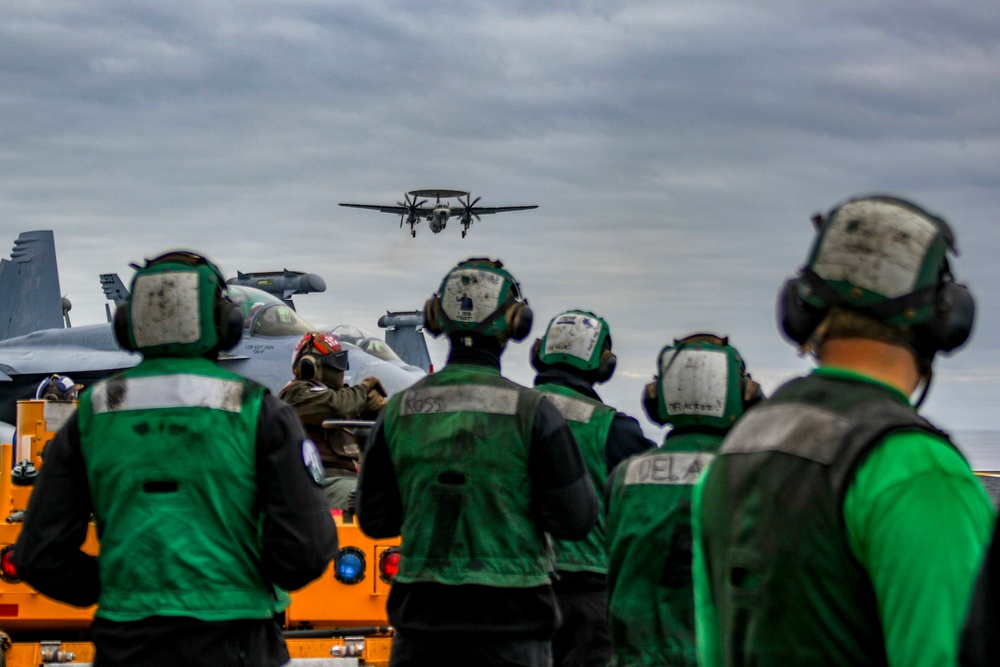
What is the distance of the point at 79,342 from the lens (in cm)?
2603

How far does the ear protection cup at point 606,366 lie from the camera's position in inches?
281

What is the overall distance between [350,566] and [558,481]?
7.77 feet

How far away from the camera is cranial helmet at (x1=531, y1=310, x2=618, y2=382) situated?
23.1 ft

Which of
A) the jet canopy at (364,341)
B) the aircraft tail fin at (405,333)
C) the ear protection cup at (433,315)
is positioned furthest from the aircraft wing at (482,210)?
the ear protection cup at (433,315)

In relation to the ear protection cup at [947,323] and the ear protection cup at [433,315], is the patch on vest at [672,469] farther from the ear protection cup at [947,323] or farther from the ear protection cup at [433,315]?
the ear protection cup at [947,323]

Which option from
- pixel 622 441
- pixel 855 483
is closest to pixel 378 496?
pixel 622 441

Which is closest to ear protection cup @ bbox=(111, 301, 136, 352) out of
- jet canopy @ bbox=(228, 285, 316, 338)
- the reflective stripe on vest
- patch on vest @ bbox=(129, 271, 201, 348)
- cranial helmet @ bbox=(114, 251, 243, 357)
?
cranial helmet @ bbox=(114, 251, 243, 357)

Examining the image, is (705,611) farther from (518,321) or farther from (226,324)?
(518,321)

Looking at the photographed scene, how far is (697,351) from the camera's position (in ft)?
16.3

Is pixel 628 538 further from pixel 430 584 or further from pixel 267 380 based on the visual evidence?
pixel 267 380

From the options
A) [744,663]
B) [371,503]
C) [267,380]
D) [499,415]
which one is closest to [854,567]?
[744,663]

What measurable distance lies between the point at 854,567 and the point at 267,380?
59.5ft

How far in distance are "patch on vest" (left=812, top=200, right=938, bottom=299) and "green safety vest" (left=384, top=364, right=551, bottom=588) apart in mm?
2671

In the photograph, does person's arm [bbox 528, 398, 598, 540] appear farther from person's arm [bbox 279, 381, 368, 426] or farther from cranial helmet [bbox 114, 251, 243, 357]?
person's arm [bbox 279, 381, 368, 426]
